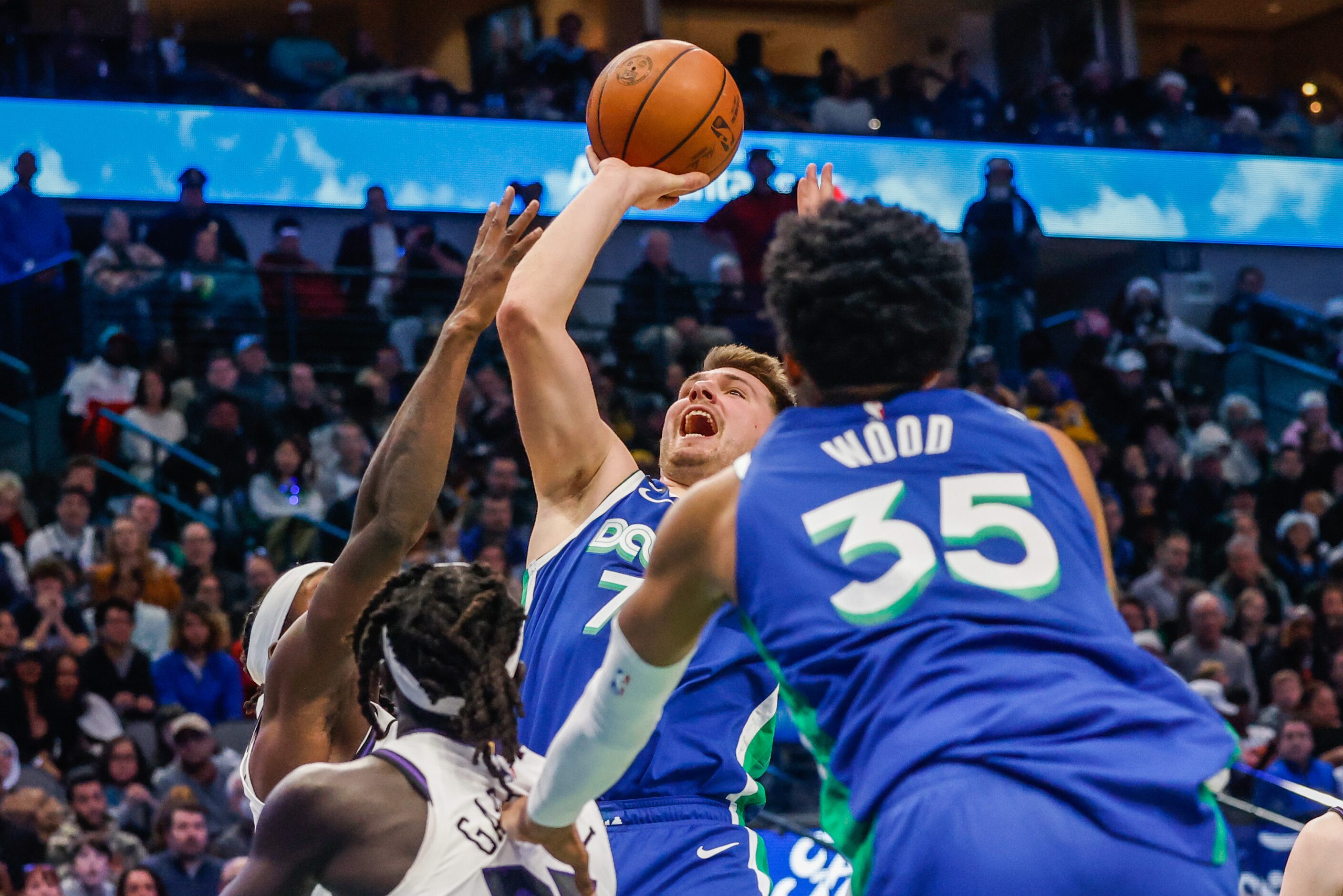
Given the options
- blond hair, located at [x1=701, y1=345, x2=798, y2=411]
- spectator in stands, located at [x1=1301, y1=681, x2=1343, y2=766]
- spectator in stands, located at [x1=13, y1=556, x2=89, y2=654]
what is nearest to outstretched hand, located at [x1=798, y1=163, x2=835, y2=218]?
blond hair, located at [x1=701, y1=345, x2=798, y2=411]

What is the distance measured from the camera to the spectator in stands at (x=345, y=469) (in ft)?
38.9

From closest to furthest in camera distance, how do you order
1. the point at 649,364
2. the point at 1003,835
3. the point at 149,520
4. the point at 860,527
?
the point at 1003,835, the point at 860,527, the point at 149,520, the point at 649,364

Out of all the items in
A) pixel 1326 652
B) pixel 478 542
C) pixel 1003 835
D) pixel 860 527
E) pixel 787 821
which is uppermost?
pixel 860 527

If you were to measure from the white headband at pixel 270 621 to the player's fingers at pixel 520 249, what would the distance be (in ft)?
2.79

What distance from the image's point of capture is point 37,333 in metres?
13.0

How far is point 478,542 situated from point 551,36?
852 cm

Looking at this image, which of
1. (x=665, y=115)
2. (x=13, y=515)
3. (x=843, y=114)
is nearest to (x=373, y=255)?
(x=13, y=515)

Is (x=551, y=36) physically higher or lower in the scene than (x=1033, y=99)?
higher

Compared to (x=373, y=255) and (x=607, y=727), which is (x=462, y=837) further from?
(x=373, y=255)

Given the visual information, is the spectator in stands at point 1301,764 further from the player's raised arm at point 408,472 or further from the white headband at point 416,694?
the white headband at point 416,694

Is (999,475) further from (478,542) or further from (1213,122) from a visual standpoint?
(1213,122)

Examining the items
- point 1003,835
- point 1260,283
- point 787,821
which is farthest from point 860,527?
point 1260,283

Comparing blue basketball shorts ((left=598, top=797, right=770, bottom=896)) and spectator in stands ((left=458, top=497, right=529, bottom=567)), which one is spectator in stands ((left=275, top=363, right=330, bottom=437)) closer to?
spectator in stands ((left=458, top=497, right=529, bottom=567))

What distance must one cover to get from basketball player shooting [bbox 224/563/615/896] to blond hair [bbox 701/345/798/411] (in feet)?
5.47
